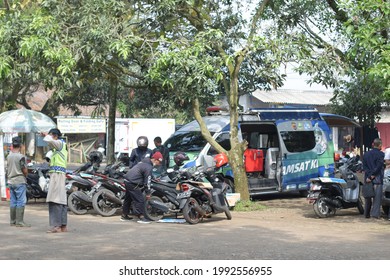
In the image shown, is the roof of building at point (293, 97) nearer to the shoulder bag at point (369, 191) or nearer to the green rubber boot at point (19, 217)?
the shoulder bag at point (369, 191)

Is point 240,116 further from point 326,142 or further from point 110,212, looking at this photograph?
point 110,212

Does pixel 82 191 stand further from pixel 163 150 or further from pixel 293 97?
pixel 293 97

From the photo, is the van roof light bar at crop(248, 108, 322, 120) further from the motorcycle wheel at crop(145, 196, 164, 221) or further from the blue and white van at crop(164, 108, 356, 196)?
the motorcycle wheel at crop(145, 196, 164, 221)

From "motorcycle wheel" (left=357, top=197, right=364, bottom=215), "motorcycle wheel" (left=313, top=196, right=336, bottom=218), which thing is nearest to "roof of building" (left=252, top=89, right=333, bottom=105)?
"motorcycle wheel" (left=357, top=197, right=364, bottom=215)

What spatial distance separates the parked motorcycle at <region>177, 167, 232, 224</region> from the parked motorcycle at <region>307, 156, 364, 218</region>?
1861 millimetres

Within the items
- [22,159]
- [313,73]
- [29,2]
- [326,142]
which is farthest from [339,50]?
[29,2]

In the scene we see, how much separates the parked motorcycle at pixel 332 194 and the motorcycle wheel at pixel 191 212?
2527 millimetres

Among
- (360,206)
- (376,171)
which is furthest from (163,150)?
(376,171)

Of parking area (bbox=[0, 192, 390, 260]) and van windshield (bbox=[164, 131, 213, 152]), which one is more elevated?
van windshield (bbox=[164, 131, 213, 152])

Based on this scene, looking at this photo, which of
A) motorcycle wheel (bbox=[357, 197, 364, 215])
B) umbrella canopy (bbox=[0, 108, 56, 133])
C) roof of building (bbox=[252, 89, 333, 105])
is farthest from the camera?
roof of building (bbox=[252, 89, 333, 105])

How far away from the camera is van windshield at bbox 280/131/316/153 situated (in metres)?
17.8

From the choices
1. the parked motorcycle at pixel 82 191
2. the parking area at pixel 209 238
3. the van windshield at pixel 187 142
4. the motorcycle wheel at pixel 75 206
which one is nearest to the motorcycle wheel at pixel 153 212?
the parking area at pixel 209 238

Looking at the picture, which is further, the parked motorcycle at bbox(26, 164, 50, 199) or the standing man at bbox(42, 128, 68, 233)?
the parked motorcycle at bbox(26, 164, 50, 199)

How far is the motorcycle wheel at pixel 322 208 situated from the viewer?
14.2 m
